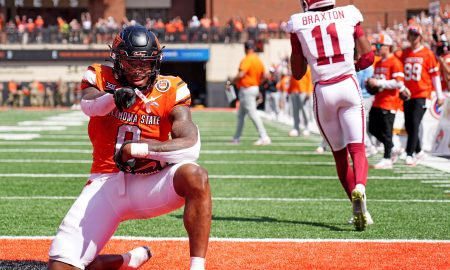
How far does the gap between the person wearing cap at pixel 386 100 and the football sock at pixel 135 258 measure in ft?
21.6

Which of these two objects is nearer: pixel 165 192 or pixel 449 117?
pixel 165 192

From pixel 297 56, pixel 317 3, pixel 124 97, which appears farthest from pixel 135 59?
pixel 317 3

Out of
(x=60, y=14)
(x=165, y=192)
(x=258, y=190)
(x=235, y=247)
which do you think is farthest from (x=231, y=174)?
(x=60, y=14)

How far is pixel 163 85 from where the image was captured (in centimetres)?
473

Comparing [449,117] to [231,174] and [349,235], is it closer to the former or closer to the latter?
[231,174]

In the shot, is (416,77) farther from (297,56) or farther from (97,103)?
(97,103)

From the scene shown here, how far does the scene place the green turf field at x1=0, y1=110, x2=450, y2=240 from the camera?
6.59 m

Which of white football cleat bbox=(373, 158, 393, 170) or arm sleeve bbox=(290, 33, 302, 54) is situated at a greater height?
arm sleeve bbox=(290, 33, 302, 54)

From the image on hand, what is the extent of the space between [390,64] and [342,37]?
4.64 m

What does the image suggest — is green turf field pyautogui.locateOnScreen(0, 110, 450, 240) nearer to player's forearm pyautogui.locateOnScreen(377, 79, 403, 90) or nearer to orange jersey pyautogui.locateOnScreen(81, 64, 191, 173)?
player's forearm pyautogui.locateOnScreen(377, 79, 403, 90)

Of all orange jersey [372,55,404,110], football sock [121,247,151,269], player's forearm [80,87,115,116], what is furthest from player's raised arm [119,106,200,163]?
orange jersey [372,55,404,110]

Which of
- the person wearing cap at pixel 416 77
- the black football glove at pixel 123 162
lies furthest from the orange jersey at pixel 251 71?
the black football glove at pixel 123 162

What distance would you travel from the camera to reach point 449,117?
42.7 ft

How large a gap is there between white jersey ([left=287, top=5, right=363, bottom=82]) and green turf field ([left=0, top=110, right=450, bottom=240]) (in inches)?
46.7
